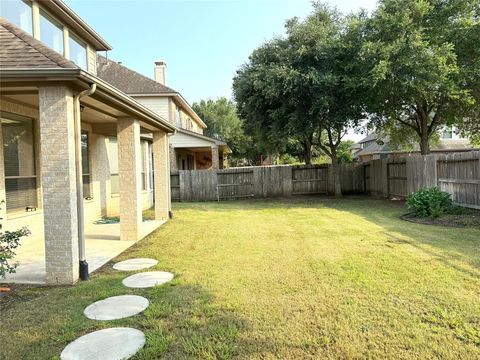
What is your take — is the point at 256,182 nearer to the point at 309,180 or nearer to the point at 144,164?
the point at 309,180

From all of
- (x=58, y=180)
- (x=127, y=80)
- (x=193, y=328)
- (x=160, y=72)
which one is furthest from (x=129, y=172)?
(x=160, y=72)

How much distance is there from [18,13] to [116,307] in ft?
22.9

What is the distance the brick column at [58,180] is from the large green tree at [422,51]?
10.3 metres

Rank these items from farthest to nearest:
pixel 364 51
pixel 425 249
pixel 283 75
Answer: pixel 283 75 < pixel 364 51 < pixel 425 249

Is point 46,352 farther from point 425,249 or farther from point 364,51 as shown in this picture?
point 364,51

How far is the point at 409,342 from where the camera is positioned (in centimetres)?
300

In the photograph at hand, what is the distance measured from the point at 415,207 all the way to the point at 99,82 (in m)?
8.92

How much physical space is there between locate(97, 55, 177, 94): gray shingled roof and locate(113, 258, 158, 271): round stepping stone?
14.6 m

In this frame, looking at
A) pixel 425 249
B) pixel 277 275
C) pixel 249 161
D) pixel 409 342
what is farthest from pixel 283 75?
pixel 249 161

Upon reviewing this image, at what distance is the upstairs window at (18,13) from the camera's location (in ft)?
23.1

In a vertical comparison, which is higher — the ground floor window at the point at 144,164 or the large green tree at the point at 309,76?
the large green tree at the point at 309,76

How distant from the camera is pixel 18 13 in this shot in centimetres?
742

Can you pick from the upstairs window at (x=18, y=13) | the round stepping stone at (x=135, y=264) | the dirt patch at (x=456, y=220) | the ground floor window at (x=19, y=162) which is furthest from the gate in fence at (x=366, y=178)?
the upstairs window at (x=18, y=13)

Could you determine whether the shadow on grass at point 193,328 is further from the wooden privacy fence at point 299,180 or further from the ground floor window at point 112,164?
the wooden privacy fence at point 299,180
